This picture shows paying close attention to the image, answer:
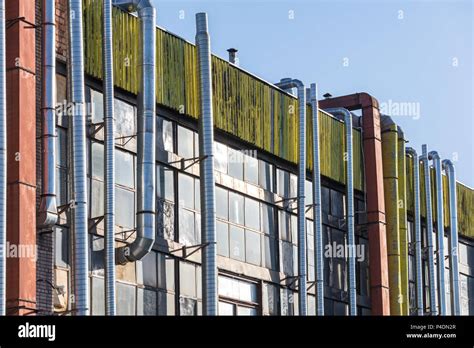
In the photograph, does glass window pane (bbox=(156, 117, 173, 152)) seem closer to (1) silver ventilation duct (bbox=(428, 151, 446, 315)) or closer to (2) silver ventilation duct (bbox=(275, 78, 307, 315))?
(2) silver ventilation duct (bbox=(275, 78, 307, 315))

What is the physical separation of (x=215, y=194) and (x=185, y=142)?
5.53 ft

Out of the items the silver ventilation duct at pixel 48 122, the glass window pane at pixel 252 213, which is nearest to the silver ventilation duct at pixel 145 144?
the silver ventilation duct at pixel 48 122

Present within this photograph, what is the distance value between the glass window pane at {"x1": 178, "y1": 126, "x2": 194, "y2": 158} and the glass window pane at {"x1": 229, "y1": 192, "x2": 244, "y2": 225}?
83.7 inches

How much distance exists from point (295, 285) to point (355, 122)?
339 inches

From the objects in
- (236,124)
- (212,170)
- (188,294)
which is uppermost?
(236,124)

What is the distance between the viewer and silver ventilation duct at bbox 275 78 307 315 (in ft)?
113

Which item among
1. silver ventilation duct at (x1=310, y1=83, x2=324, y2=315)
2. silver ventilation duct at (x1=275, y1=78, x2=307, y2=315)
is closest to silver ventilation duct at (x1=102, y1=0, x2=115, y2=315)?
silver ventilation duct at (x1=275, y1=78, x2=307, y2=315)

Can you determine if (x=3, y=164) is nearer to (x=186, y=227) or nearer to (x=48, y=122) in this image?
(x=48, y=122)

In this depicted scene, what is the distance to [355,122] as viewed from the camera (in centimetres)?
4169

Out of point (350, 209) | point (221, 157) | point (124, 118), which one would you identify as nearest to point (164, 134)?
point (124, 118)

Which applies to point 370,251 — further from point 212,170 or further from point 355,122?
point 212,170

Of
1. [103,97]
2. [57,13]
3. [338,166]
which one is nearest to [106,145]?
[103,97]

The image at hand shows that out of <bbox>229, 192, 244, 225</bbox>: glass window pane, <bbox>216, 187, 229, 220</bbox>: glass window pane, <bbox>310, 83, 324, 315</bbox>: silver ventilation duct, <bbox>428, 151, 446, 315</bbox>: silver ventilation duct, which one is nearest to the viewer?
<bbox>216, 187, 229, 220</bbox>: glass window pane

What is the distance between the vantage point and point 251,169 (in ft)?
114
